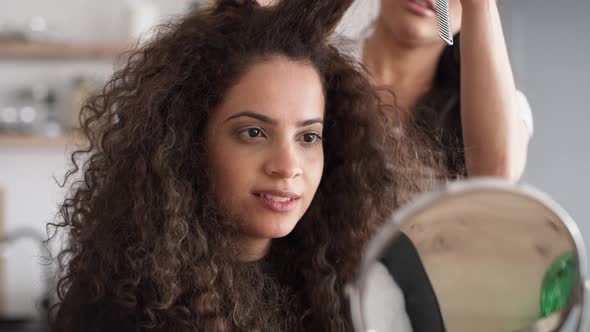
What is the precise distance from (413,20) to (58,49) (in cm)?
209

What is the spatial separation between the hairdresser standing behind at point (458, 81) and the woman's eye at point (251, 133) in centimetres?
20

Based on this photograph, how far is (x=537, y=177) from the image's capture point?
7.18ft

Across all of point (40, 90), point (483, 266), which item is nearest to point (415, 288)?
point (483, 266)

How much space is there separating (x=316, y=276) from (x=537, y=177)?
1.44m

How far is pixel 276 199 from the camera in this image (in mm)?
809

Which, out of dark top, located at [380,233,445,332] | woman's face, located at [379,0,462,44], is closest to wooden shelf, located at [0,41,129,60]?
woman's face, located at [379,0,462,44]

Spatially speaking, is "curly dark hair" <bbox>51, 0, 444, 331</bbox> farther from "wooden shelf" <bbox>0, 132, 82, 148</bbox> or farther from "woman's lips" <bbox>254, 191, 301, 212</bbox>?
"wooden shelf" <bbox>0, 132, 82, 148</bbox>

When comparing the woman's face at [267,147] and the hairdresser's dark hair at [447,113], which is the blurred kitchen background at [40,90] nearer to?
the hairdresser's dark hair at [447,113]

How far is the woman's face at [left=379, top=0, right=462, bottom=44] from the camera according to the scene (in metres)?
0.94

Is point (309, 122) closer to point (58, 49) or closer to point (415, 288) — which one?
point (415, 288)

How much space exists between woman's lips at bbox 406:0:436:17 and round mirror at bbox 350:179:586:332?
0.43 metres

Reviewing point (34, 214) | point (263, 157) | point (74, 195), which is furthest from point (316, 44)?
point (34, 214)

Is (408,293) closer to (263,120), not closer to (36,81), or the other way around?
(263,120)

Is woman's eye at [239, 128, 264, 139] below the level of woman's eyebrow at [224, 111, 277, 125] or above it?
below
